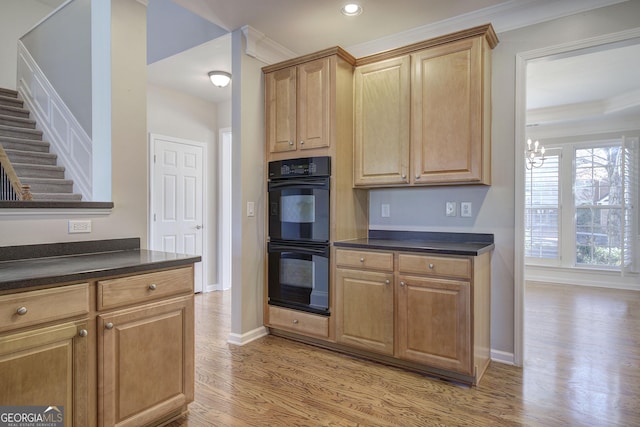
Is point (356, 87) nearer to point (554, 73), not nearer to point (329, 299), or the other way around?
point (329, 299)

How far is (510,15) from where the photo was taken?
271 centimetres

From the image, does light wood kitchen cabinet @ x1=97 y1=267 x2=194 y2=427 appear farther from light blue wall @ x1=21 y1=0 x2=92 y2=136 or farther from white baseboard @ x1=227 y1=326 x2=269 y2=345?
light blue wall @ x1=21 y1=0 x2=92 y2=136

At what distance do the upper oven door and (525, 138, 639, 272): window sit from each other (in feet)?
16.0

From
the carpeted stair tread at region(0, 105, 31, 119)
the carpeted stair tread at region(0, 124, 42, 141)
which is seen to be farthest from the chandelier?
the carpeted stair tread at region(0, 105, 31, 119)

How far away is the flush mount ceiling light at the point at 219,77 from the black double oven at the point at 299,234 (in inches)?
62.2

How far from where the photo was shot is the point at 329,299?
2.94 metres

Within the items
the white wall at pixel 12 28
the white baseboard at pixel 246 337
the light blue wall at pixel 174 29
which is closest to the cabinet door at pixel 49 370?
the white baseboard at pixel 246 337

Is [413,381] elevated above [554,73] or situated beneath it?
situated beneath

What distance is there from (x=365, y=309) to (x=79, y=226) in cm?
198

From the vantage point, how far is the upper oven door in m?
2.97

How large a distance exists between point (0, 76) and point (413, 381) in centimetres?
602

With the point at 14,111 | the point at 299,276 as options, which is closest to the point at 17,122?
the point at 14,111

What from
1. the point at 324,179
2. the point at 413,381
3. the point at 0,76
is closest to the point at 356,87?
the point at 324,179

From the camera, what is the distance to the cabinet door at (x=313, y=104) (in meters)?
2.96
